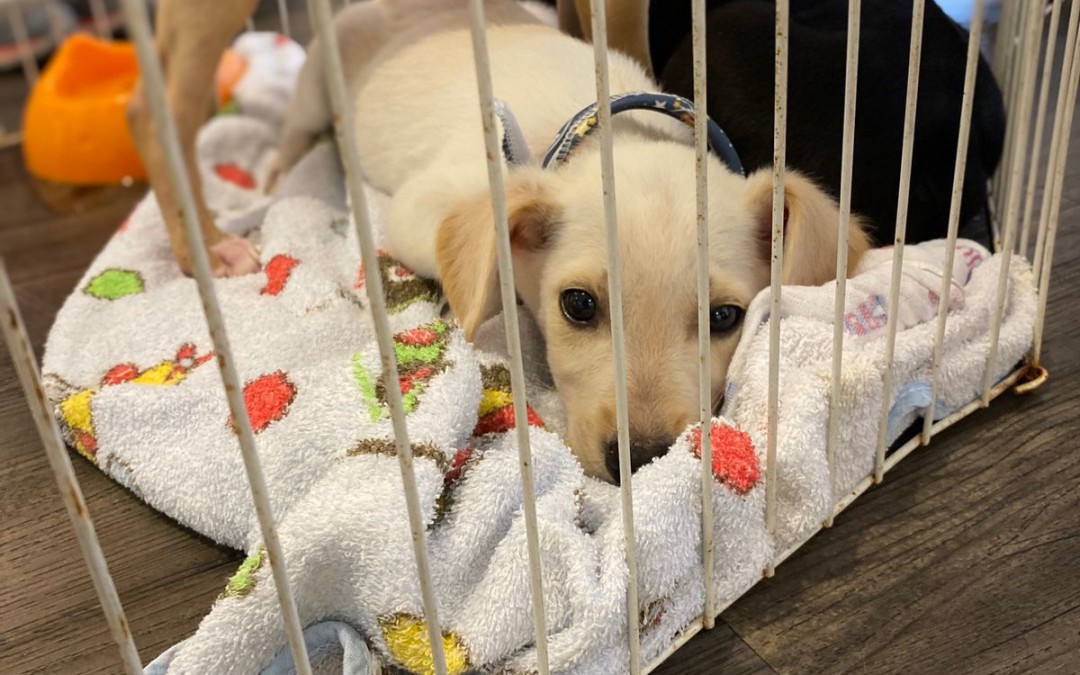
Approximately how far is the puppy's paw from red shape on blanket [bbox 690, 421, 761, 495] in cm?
91

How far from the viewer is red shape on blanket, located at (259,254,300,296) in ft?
4.86

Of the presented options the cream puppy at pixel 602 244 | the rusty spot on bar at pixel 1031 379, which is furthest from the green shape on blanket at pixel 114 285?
the rusty spot on bar at pixel 1031 379

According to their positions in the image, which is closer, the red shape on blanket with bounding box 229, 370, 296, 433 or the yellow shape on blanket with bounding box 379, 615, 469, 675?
the yellow shape on blanket with bounding box 379, 615, 469, 675

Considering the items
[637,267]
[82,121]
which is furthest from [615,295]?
[82,121]

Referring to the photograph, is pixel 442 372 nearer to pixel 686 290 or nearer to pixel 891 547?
pixel 686 290

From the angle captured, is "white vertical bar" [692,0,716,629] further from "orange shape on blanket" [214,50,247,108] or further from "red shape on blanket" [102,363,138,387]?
"orange shape on blanket" [214,50,247,108]

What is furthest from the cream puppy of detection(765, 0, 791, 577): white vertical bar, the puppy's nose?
detection(765, 0, 791, 577): white vertical bar

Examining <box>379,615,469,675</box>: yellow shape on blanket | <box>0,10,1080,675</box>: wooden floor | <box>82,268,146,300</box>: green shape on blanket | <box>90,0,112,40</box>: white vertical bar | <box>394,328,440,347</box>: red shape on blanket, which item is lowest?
<box>0,10,1080,675</box>: wooden floor

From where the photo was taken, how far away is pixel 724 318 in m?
1.17

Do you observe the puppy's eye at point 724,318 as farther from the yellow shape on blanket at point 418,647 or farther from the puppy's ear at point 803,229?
the yellow shape on blanket at point 418,647

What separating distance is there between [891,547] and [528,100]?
0.78m

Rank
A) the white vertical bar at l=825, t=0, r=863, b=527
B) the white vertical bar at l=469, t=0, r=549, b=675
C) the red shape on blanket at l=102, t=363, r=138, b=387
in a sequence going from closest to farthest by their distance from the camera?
the white vertical bar at l=469, t=0, r=549, b=675 < the white vertical bar at l=825, t=0, r=863, b=527 < the red shape on blanket at l=102, t=363, r=138, b=387

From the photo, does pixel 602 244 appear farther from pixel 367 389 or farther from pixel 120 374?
pixel 120 374

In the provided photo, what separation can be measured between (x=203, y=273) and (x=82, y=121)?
1.93 m
